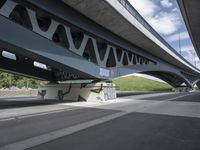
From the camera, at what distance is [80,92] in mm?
27625

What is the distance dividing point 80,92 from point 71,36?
26.0ft

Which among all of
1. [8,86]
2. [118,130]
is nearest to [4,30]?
[118,130]

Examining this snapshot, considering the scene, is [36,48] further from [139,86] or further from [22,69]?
[139,86]

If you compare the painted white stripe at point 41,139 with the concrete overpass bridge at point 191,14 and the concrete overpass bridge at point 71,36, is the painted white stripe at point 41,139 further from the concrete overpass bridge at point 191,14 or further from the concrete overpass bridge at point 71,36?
the concrete overpass bridge at point 191,14

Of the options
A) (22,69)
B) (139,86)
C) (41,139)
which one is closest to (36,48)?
(22,69)

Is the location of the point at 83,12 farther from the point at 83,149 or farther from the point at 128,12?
the point at 83,149

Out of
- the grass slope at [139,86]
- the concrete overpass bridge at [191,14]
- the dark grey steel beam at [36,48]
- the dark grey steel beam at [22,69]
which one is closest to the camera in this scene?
the dark grey steel beam at [36,48]

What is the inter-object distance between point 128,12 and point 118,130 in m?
15.4

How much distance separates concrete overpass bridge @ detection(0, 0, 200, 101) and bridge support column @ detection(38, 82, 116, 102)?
991 mm

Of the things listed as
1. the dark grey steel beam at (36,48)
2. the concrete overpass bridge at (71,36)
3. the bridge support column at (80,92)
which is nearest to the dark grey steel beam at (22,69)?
the concrete overpass bridge at (71,36)

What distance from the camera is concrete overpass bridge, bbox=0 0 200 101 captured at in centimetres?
1598

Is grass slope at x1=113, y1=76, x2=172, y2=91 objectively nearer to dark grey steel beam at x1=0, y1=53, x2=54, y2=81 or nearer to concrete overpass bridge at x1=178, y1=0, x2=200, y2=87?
dark grey steel beam at x1=0, y1=53, x2=54, y2=81

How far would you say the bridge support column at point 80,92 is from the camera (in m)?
26.2

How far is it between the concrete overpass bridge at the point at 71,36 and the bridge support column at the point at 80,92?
3.25ft
